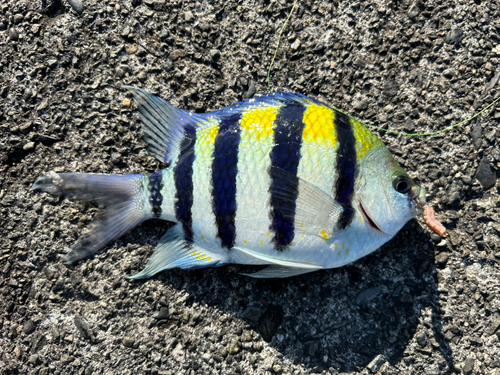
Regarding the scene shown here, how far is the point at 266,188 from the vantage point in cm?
162

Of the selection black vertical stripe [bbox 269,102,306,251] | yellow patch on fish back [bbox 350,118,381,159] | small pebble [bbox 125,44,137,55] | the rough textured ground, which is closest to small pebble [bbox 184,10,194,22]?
the rough textured ground

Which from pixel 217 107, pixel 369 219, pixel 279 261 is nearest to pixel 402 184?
pixel 369 219

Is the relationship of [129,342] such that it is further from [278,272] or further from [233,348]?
[278,272]

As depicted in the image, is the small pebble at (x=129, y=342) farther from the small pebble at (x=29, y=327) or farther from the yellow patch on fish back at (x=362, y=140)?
the yellow patch on fish back at (x=362, y=140)

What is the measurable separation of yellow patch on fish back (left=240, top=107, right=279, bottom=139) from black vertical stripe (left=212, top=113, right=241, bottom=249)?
0.04m

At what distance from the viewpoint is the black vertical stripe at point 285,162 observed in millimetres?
1605

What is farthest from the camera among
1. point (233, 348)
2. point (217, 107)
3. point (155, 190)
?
point (217, 107)

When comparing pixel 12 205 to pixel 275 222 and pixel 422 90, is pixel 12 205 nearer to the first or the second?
pixel 275 222

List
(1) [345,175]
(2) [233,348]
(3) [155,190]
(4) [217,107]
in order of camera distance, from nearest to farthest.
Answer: (1) [345,175] < (3) [155,190] < (2) [233,348] < (4) [217,107]

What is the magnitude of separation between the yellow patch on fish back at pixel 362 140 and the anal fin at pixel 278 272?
0.57 m

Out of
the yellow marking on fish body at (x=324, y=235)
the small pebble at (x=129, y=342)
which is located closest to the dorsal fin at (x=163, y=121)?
the yellow marking on fish body at (x=324, y=235)

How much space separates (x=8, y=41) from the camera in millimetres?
2014

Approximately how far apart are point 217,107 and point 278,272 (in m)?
0.86

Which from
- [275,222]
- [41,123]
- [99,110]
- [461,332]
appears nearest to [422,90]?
[275,222]
